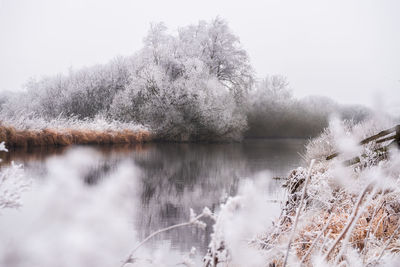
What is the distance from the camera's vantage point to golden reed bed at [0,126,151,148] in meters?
10.5

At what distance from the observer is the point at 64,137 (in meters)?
12.5

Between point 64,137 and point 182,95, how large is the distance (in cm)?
827

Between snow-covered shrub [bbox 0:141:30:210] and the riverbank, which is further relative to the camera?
the riverbank

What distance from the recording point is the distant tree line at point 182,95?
1948 centimetres

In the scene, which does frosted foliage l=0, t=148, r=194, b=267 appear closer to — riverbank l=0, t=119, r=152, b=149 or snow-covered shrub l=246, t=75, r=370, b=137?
riverbank l=0, t=119, r=152, b=149

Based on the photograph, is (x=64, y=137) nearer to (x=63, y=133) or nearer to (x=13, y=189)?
(x=63, y=133)

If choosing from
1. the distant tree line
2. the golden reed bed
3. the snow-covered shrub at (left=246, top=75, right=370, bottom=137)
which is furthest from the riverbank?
the snow-covered shrub at (left=246, top=75, right=370, bottom=137)

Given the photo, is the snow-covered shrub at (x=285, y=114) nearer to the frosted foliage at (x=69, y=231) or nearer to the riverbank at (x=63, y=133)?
the riverbank at (x=63, y=133)

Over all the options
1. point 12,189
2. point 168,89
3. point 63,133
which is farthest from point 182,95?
point 12,189

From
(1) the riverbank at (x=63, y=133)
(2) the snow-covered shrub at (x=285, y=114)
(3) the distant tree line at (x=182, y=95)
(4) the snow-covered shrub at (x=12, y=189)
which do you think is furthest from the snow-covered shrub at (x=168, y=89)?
(4) the snow-covered shrub at (x=12, y=189)

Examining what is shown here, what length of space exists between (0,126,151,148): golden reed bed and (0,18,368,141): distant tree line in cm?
188

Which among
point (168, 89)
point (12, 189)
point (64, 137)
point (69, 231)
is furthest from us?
point (168, 89)

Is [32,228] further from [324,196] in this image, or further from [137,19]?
[137,19]

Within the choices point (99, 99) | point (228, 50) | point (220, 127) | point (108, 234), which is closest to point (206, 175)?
point (108, 234)
